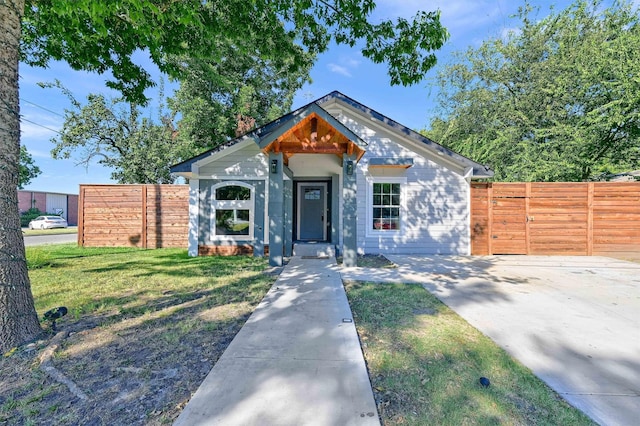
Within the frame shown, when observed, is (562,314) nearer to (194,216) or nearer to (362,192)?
(362,192)

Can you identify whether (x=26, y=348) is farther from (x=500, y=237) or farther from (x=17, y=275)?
(x=500, y=237)

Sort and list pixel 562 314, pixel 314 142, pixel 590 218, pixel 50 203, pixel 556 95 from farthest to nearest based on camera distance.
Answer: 1. pixel 50 203
2. pixel 556 95
3. pixel 590 218
4. pixel 314 142
5. pixel 562 314

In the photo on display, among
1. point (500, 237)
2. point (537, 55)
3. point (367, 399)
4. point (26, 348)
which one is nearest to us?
point (367, 399)

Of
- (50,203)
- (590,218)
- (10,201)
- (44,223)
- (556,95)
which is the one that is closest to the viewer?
(10,201)

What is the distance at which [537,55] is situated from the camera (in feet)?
44.6

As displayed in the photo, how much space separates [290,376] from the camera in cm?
231

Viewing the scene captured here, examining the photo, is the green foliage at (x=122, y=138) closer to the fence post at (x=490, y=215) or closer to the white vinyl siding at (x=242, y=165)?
the white vinyl siding at (x=242, y=165)

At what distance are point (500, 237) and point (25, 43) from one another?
41.5 ft

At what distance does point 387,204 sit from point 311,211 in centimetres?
259

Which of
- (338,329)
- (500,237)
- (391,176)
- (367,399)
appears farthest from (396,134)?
(367,399)

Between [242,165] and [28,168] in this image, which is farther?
[28,168]

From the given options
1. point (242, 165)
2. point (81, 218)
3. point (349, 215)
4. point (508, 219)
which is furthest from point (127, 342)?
point (508, 219)

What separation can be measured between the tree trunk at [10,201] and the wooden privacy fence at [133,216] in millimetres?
7081

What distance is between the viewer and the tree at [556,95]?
10414 mm
